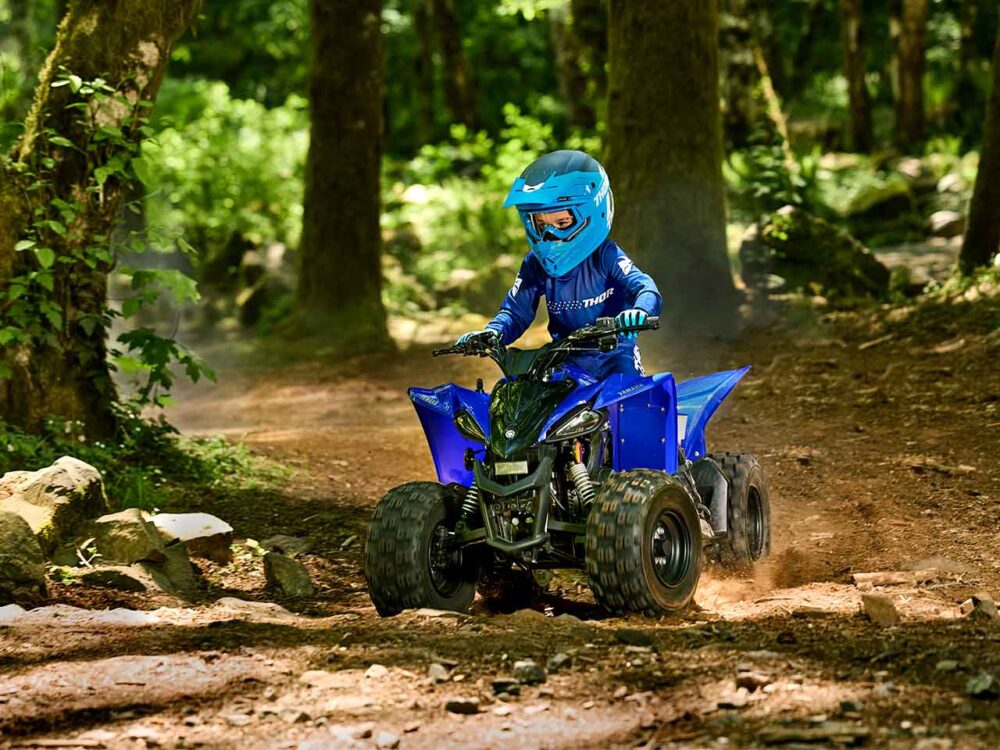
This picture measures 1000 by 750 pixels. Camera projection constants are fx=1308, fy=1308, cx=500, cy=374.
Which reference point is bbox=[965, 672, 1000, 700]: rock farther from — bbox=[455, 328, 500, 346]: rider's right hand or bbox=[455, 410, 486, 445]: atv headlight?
bbox=[455, 328, 500, 346]: rider's right hand

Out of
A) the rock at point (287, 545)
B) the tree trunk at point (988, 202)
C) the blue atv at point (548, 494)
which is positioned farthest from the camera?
the tree trunk at point (988, 202)

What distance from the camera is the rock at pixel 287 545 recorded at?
7383 mm

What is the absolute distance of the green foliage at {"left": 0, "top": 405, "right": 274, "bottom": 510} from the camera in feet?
24.9

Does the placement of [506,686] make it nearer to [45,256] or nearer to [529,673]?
[529,673]

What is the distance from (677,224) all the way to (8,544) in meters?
8.28

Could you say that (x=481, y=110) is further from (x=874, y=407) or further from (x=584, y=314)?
(x=584, y=314)

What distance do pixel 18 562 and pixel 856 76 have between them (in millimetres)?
24630

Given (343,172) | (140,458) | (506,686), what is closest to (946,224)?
(343,172)

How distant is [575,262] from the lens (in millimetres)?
6414

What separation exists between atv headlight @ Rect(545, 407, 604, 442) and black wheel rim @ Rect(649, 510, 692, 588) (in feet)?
1.64

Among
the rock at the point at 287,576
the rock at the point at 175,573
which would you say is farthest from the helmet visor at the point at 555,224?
the rock at the point at 175,573

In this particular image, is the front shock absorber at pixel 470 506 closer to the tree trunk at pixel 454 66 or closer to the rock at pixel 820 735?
the rock at pixel 820 735

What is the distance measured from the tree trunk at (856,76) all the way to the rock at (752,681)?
981 inches

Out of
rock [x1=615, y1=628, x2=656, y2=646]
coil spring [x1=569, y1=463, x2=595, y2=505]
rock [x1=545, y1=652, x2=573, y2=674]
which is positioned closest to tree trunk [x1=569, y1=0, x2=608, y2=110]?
coil spring [x1=569, y1=463, x2=595, y2=505]
